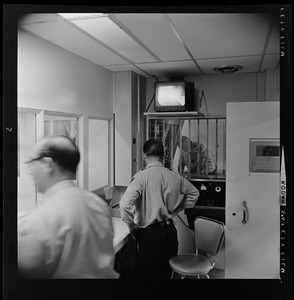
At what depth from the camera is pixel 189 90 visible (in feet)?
3.76

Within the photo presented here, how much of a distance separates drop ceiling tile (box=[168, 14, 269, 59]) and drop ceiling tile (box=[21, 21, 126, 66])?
0.97 ft

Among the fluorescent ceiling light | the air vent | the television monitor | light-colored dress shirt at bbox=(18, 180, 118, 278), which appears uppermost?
the fluorescent ceiling light

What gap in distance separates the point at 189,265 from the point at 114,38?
0.98 metres

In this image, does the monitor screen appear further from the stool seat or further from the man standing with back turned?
the stool seat

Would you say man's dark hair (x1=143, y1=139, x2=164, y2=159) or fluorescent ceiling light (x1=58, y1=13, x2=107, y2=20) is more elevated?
fluorescent ceiling light (x1=58, y1=13, x2=107, y2=20)

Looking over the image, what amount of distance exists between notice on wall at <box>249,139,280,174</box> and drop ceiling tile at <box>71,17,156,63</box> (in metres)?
0.57

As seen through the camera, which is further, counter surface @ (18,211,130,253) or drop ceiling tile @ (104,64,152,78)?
drop ceiling tile @ (104,64,152,78)

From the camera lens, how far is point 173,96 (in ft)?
3.66

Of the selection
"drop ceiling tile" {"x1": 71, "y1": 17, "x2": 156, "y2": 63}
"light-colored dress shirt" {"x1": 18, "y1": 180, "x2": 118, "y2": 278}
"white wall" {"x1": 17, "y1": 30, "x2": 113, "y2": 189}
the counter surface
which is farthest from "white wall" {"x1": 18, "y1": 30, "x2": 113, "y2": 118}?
the counter surface

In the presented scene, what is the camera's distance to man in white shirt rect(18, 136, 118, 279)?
0.99m

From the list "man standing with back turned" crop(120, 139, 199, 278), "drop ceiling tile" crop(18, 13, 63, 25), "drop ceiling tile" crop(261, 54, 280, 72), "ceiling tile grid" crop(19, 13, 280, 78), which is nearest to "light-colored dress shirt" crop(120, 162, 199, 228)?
"man standing with back turned" crop(120, 139, 199, 278)

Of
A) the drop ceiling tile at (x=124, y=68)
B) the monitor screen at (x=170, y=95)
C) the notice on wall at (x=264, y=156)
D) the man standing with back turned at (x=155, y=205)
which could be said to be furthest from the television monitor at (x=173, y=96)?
the notice on wall at (x=264, y=156)

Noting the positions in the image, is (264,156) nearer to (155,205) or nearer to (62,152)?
(155,205)

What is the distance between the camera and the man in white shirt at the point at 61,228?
0.99 metres
